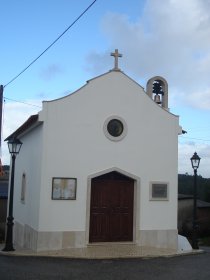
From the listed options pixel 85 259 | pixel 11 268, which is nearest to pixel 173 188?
pixel 85 259

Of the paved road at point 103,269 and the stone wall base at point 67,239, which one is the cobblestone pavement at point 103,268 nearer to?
the paved road at point 103,269

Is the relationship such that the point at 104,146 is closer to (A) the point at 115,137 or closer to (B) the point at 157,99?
(A) the point at 115,137

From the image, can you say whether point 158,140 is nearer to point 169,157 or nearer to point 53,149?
point 169,157

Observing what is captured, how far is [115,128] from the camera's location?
16.3 metres

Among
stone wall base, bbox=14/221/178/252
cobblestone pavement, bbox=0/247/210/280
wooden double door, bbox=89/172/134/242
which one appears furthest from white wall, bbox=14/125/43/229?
cobblestone pavement, bbox=0/247/210/280

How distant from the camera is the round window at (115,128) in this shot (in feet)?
53.0

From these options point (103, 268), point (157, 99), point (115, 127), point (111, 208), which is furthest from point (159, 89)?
point (103, 268)

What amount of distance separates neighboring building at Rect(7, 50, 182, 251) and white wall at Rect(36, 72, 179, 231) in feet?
0.11


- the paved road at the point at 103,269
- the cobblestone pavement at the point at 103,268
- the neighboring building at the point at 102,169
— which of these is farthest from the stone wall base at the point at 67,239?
the paved road at the point at 103,269

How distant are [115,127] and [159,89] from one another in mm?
2890

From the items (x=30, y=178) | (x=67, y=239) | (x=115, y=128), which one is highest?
(x=115, y=128)

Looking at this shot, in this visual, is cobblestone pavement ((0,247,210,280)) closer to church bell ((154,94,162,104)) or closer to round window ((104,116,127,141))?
round window ((104,116,127,141))

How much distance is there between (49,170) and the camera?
1521cm

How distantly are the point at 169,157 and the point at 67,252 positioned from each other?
523cm
